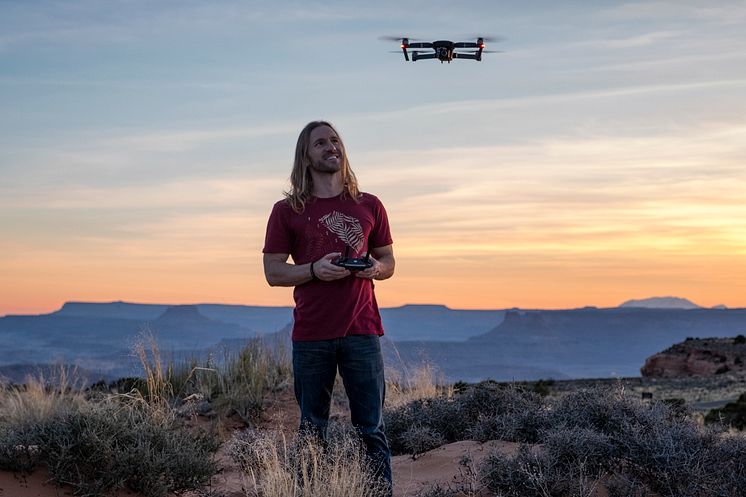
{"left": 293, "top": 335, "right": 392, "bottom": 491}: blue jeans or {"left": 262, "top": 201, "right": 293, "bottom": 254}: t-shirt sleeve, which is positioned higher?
{"left": 262, "top": 201, "right": 293, "bottom": 254}: t-shirt sleeve

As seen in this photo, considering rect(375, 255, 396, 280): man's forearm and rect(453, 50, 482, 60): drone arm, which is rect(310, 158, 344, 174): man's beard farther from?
rect(453, 50, 482, 60): drone arm

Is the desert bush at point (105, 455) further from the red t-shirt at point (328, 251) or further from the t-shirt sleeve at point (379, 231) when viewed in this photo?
the t-shirt sleeve at point (379, 231)

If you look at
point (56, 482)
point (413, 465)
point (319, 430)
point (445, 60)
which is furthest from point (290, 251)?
point (445, 60)

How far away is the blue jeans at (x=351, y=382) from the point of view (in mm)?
5844

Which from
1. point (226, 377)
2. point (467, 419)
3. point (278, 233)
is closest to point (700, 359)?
point (226, 377)

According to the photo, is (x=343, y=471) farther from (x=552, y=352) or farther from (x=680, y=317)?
(x=552, y=352)

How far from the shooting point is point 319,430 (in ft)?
20.1

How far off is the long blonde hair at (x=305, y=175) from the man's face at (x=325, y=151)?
0.03m

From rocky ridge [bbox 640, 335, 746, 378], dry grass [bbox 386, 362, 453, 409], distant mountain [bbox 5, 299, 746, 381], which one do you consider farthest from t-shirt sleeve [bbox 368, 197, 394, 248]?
distant mountain [bbox 5, 299, 746, 381]

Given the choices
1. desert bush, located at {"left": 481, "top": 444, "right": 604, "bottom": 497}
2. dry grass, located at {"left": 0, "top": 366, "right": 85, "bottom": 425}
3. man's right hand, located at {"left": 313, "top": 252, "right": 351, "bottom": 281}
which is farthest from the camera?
dry grass, located at {"left": 0, "top": 366, "right": 85, "bottom": 425}

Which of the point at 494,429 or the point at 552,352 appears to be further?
the point at 552,352

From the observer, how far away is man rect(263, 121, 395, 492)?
19.0 feet

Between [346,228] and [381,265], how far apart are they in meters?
0.32

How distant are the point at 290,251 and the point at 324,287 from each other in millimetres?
407
